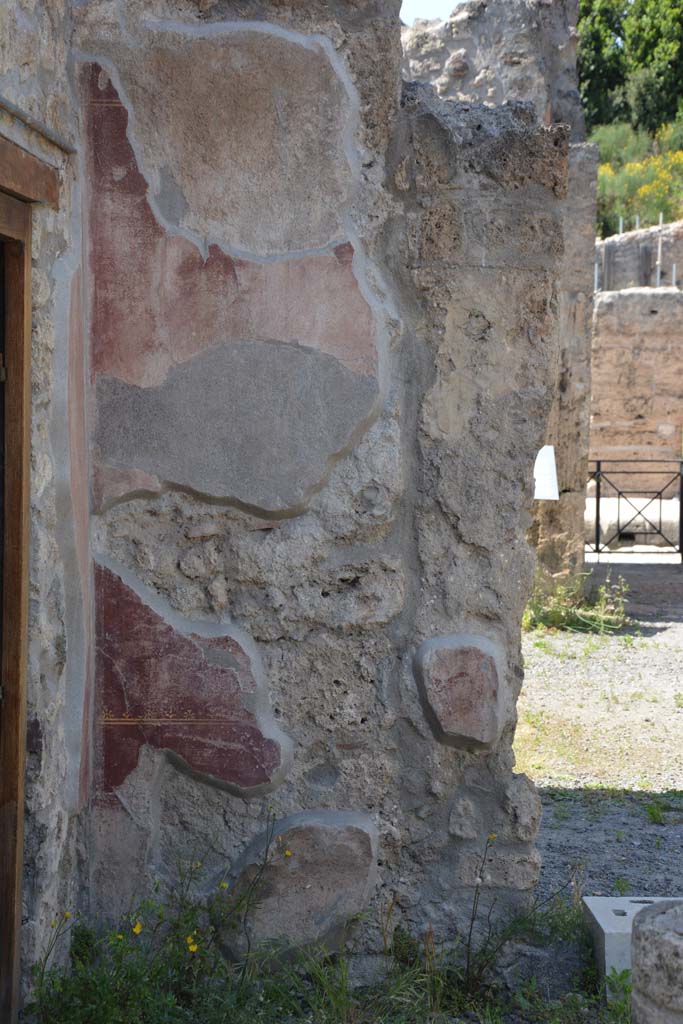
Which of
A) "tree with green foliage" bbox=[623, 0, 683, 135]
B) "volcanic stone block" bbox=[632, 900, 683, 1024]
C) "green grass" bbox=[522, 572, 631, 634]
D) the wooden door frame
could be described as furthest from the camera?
"tree with green foliage" bbox=[623, 0, 683, 135]

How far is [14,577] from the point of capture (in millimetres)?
2135

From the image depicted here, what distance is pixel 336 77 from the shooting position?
2.42m

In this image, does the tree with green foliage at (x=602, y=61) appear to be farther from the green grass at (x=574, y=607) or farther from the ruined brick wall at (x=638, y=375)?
the green grass at (x=574, y=607)

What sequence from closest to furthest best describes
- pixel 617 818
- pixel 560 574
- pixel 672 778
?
pixel 617 818, pixel 672 778, pixel 560 574

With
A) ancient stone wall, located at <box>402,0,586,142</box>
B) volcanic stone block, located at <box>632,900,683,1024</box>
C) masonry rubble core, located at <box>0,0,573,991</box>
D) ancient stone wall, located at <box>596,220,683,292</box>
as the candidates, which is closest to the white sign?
ancient stone wall, located at <box>402,0,586,142</box>

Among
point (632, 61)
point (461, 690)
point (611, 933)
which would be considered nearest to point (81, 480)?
point (461, 690)

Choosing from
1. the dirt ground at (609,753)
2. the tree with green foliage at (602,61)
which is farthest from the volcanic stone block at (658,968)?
the tree with green foliage at (602,61)

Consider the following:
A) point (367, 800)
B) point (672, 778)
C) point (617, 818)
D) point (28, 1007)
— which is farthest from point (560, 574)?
point (28, 1007)

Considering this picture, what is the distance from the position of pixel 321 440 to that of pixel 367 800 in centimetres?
79

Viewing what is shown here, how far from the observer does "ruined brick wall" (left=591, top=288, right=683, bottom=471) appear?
1394 cm

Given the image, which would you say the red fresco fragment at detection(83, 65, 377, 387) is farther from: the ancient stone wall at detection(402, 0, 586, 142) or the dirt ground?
the ancient stone wall at detection(402, 0, 586, 142)

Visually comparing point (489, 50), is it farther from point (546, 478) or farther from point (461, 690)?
point (461, 690)

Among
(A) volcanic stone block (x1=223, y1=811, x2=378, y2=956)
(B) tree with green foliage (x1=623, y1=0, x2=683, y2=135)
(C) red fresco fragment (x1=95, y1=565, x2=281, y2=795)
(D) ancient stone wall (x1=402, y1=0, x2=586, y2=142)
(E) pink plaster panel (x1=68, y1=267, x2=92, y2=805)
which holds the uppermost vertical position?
(B) tree with green foliage (x1=623, y1=0, x2=683, y2=135)

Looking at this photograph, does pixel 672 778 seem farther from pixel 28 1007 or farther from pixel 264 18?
pixel 264 18
